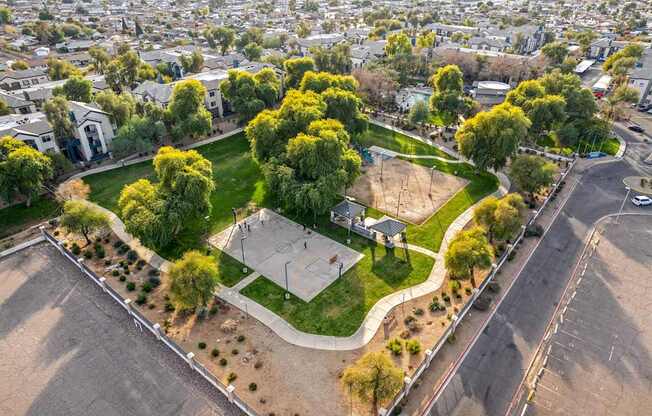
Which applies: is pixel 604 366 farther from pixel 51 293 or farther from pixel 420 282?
pixel 51 293

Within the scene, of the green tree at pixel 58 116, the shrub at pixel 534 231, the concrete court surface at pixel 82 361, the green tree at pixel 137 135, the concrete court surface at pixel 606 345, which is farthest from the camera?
the green tree at pixel 137 135

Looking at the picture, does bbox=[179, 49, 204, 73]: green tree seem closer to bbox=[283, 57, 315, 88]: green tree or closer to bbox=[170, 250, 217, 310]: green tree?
bbox=[283, 57, 315, 88]: green tree

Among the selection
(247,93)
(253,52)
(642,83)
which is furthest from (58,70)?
(642,83)

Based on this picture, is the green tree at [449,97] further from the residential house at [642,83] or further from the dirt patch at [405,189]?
the residential house at [642,83]

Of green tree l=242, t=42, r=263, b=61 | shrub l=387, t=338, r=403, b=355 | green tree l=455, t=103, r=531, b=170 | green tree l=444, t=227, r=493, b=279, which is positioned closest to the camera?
shrub l=387, t=338, r=403, b=355

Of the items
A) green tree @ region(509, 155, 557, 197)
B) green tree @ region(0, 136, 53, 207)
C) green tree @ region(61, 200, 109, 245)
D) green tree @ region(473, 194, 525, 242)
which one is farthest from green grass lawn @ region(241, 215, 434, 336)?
green tree @ region(0, 136, 53, 207)

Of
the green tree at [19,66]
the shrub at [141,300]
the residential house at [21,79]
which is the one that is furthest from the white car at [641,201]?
the green tree at [19,66]

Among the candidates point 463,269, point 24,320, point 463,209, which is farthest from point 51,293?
point 463,209
